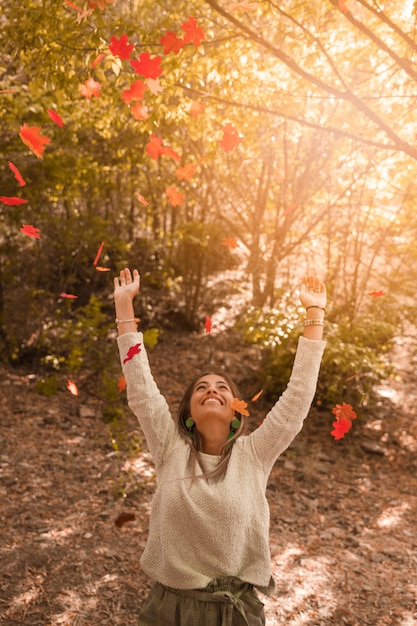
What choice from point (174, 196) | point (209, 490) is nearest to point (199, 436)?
point (209, 490)

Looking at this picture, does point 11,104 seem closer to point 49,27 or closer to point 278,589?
point 49,27

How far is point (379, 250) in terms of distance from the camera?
7871mm

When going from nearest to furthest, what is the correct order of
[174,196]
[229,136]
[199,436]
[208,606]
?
[208,606], [199,436], [229,136], [174,196]

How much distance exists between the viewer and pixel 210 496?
2121 millimetres

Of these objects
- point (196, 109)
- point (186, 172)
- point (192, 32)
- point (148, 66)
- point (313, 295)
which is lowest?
point (313, 295)

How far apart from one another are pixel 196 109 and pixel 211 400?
11.5 ft

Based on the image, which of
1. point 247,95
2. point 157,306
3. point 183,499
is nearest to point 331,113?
point 247,95

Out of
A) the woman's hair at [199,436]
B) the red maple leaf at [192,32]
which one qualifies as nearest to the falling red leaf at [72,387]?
the red maple leaf at [192,32]

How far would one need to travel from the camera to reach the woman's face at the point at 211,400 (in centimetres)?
230

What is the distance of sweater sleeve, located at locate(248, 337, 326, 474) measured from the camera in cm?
225

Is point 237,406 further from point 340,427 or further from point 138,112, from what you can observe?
point 340,427

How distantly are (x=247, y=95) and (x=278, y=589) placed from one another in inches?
183

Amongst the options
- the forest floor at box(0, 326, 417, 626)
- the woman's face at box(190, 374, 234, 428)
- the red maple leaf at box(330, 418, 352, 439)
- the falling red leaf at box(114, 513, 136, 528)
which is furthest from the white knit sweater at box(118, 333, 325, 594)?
the red maple leaf at box(330, 418, 352, 439)

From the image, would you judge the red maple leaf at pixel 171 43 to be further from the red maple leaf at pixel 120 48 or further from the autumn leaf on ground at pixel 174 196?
the autumn leaf on ground at pixel 174 196
